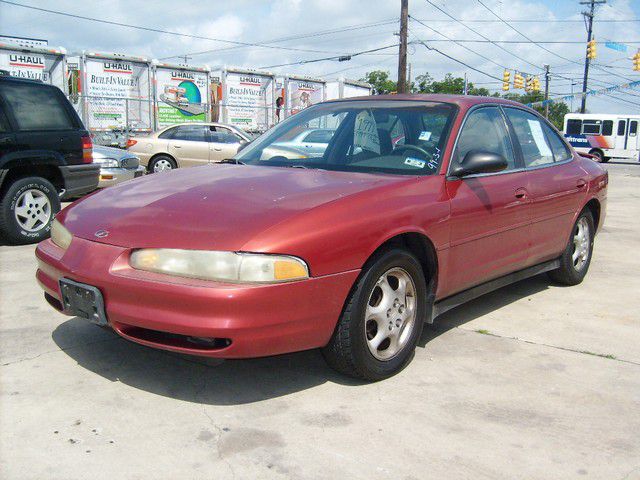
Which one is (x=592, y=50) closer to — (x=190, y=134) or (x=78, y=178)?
(x=190, y=134)

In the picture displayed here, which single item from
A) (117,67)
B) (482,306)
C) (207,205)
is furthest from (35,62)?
(207,205)

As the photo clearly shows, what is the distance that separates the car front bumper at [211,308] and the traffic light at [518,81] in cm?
4160

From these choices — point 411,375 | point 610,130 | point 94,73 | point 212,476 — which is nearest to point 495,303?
point 411,375

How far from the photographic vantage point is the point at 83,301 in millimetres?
3176

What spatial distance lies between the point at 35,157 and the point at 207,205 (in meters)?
4.52

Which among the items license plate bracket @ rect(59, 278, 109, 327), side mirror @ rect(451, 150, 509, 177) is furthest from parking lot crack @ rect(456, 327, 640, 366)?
license plate bracket @ rect(59, 278, 109, 327)

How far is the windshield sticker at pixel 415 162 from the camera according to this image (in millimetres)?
3961

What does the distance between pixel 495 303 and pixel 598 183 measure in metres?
1.64

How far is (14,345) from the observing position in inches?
153

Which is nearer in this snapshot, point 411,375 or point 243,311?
point 243,311

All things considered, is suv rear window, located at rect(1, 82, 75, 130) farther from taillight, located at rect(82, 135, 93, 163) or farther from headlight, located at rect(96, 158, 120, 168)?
headlight, located at rect(96, 158, 120, 168)

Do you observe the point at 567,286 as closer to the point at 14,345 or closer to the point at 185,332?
the point at 185,332

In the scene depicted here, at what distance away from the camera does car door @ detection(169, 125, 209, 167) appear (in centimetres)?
1566

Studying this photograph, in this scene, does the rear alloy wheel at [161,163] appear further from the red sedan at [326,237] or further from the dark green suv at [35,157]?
the red sedan at [326,237]
